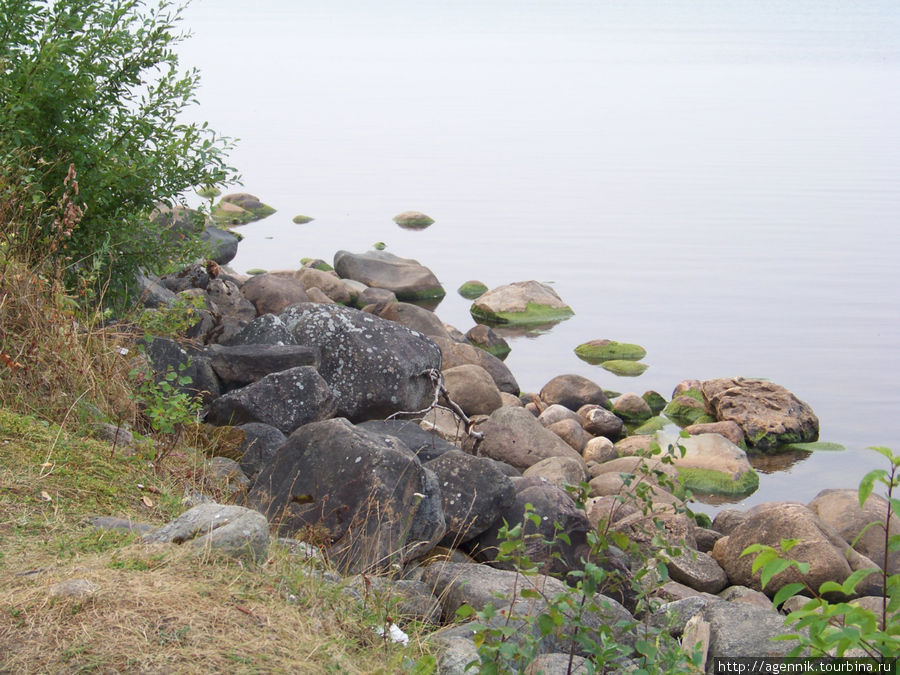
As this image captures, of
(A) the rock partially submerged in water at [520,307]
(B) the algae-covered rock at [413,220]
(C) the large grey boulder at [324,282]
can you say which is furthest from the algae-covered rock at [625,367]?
(B) the algae-covered rock at [413,220]

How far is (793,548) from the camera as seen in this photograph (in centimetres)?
834

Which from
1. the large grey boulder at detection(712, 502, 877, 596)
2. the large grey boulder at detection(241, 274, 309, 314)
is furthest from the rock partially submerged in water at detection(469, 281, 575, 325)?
the large grey boulder at detection(712, 502, 877, 596)

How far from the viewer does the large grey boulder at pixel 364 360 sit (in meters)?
8.95

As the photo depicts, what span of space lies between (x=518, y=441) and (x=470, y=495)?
3.71 meters

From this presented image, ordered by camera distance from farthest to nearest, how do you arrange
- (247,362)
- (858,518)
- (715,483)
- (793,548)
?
1. (715,483)
2. (858,518)
3. (247,362)
4. (793,548)

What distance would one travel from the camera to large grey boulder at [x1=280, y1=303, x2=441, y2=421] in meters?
8.95

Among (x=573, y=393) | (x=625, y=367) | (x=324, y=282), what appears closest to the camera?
(x=573, y=393)

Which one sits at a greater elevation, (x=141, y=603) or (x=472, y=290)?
(x=472, y=290)

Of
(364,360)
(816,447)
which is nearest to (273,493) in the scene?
(364,360)

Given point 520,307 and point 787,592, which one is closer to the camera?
point 787,592

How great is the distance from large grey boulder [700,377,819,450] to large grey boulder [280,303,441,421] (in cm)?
540

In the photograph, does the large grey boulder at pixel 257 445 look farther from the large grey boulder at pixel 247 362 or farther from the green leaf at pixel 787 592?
the green leaf at pixel 787 592

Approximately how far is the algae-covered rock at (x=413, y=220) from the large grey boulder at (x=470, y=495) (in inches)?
678

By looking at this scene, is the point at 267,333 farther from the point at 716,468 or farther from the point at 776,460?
the point at 776,460
